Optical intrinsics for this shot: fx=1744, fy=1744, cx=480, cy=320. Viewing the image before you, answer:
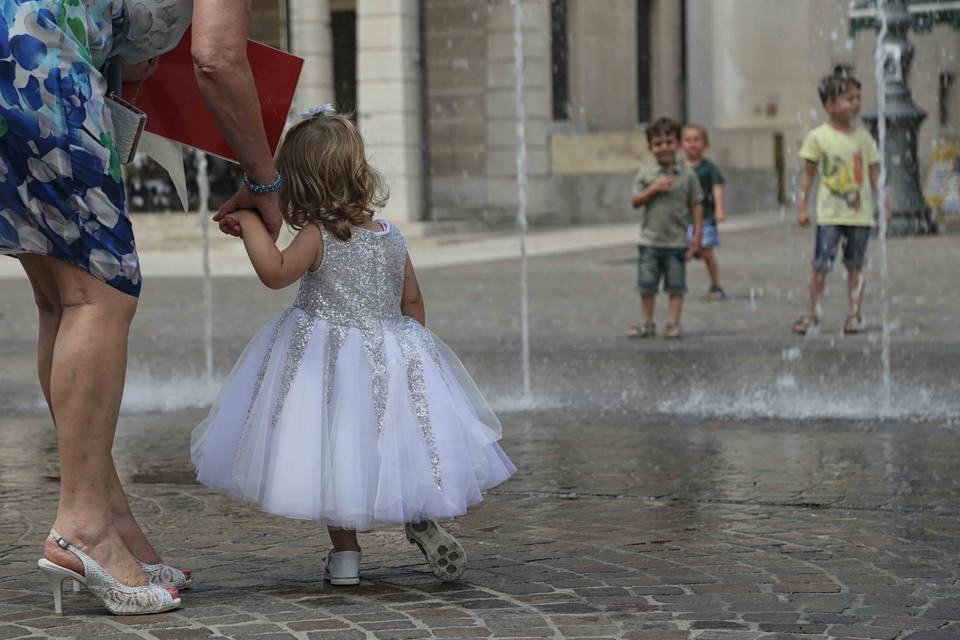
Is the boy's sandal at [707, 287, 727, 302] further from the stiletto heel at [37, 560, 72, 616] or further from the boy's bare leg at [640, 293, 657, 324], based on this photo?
the stiletto heel at [37, 560, 72, 616]

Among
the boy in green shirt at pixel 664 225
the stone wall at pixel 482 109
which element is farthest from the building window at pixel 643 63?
the boy in green shirt at pixel 664 225

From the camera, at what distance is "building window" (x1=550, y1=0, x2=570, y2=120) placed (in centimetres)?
2919

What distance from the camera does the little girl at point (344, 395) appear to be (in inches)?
160

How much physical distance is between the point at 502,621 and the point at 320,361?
0.79 m

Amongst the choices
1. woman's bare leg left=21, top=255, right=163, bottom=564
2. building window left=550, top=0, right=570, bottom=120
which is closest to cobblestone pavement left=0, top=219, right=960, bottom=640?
woman's bare leg left=21, top=255, right=163, bottom=564

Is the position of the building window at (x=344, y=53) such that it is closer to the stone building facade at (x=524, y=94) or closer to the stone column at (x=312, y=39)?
the stone building facade at (x=524, y=94)

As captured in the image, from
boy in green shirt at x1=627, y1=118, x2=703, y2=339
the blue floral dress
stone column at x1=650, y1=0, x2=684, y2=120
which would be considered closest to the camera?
the blue floral dress

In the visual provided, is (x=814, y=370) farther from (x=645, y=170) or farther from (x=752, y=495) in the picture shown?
(x=752, y=495)

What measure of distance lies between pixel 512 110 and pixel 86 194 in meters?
23.0

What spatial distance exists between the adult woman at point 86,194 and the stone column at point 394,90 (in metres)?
20.2

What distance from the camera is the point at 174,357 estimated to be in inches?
410

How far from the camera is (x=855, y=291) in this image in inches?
440

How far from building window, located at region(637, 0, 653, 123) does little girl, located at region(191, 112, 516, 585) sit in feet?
96.4

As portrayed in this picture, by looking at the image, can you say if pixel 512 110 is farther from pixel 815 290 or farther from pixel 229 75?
pixel 229 75
